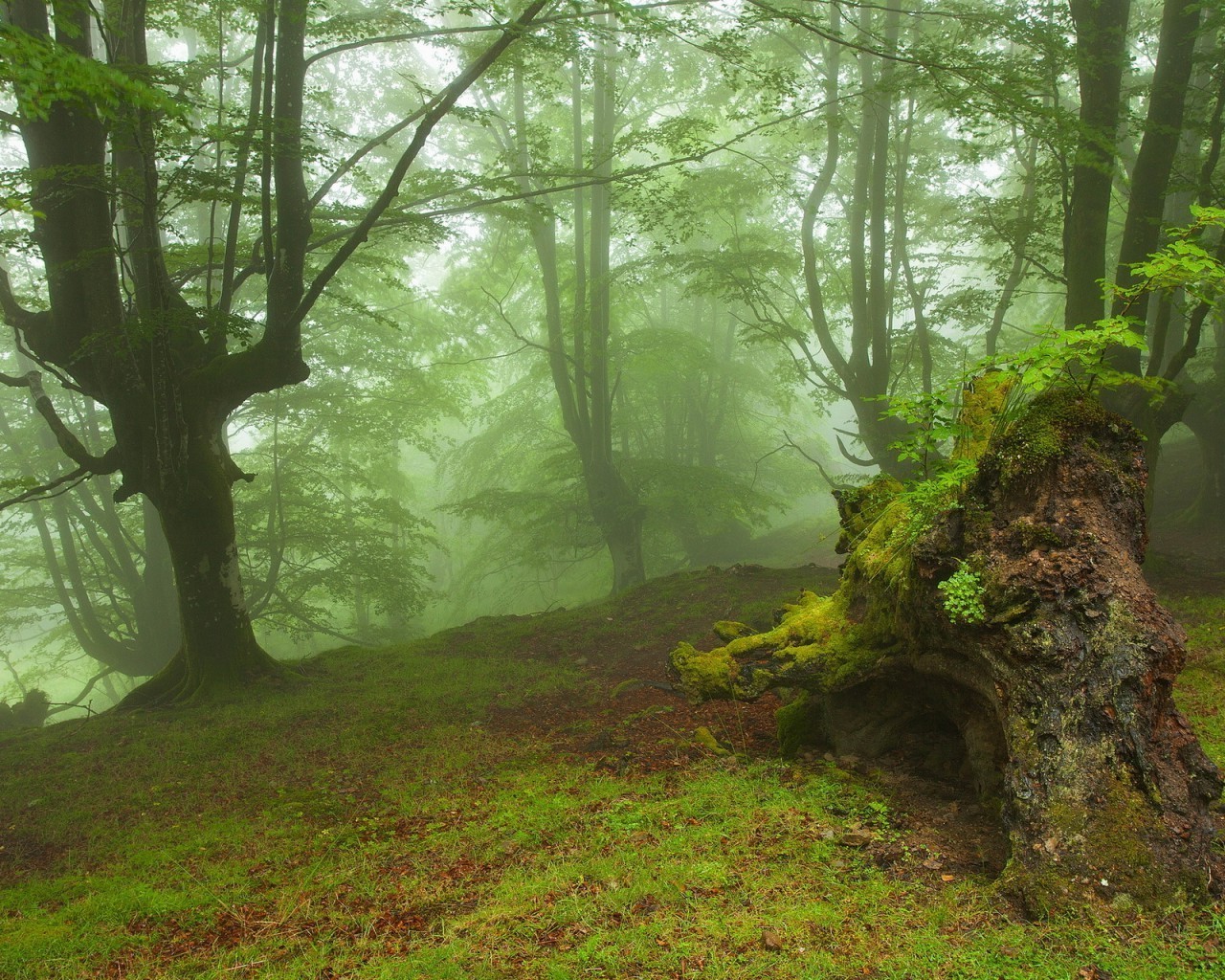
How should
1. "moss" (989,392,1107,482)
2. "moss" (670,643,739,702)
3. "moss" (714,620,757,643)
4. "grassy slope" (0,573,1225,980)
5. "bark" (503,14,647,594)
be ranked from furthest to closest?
1. "bark" (503,14,647,594)
2. "moss" (714,620,757,643)
3. "moss" (670,643,739,702)
4. "moss" (989,392,1107,482)
5. "grassy slope" (0,573,1225,980)

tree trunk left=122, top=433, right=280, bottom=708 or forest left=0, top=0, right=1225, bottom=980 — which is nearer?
forest left=0, top=0, right=1225, bottom=980

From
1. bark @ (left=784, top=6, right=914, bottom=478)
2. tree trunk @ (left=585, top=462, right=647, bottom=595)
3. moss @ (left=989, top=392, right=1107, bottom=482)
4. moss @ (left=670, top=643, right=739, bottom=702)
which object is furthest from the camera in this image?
tree trunk @ (left=585, top=462, right=647, bottom=595)

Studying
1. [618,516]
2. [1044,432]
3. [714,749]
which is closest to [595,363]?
[618,516]

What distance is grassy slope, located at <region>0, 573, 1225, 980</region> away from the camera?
2.69 m

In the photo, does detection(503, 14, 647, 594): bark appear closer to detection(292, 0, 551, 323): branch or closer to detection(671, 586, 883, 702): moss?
detection(292, 0, 551, 323): branch

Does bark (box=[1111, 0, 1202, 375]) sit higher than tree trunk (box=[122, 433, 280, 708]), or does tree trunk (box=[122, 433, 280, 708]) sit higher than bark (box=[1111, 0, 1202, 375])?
bark (box=[1111, 0, 1202, 375])

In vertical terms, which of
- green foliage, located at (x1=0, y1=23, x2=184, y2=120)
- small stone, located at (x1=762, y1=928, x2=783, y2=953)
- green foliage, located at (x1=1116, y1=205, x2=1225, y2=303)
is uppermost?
green foliage, located at (x1=0, y1=23, x2=184, y2=120)

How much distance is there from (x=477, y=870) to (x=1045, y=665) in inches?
112

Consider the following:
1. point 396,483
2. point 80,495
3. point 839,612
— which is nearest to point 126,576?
point 80,495

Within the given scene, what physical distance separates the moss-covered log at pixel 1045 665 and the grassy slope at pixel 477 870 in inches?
11.9

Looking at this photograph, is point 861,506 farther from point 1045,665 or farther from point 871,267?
point 871,267

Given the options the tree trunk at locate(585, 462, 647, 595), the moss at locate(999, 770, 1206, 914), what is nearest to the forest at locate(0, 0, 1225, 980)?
the moss at locate(999, 770, 1206, 914)

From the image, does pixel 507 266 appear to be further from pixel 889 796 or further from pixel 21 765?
pixel 889 796

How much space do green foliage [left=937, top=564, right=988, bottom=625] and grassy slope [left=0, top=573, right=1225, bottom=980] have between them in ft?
3.51
